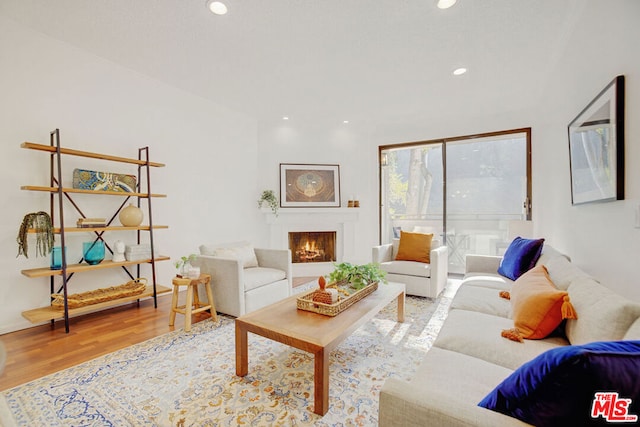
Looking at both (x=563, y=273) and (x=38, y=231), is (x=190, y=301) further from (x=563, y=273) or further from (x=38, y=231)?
(x=563, y=273)

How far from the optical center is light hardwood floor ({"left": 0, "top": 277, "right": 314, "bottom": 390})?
6.46 feet

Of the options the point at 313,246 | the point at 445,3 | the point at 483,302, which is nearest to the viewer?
the point at 483,302

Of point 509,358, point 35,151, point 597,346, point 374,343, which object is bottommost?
point 374,343

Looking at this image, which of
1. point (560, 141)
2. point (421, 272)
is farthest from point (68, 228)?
point (560, 141)

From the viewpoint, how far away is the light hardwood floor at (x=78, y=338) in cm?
197

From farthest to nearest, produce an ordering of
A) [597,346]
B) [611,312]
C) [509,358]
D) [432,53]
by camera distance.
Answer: [432,53] < [509,358] < [611,312] < [597,346]

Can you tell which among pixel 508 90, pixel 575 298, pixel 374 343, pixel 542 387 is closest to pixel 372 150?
pixel 508 90

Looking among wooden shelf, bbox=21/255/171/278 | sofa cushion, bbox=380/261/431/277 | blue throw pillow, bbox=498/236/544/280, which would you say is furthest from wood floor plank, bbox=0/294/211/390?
blue throw pillow, bbox=498/236/544/280

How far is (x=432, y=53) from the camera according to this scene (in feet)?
9.42

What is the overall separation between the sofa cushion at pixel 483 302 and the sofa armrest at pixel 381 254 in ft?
4.53

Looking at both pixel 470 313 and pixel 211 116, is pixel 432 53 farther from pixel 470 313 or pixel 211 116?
pixel 211 116

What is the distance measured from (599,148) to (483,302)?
1267mm

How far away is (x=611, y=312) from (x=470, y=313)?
33.8 inches

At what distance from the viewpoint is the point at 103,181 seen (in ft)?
9.64
